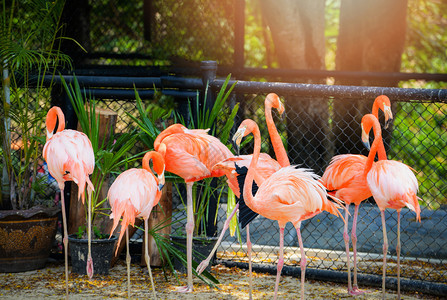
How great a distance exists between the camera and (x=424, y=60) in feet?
38.3

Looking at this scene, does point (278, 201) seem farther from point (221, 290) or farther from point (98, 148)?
point (98, 148)

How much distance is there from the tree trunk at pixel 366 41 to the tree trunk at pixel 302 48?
28 cm

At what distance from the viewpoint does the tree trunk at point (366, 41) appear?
718cm

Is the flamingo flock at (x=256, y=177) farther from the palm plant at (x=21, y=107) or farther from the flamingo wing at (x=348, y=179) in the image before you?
the palm plant at (x=21, y=107)

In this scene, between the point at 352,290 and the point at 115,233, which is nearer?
the point at 352,290

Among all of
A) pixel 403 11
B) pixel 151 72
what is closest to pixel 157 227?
pixel 151 72

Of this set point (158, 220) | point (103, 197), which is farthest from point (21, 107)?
point (158, 220)

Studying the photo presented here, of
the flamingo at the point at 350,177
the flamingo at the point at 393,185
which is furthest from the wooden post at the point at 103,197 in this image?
the flamingo at the point at 393,185

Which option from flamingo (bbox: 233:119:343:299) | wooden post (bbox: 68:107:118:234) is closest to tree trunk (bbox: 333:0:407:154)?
wooden post (bbox: 68:107:118:234)

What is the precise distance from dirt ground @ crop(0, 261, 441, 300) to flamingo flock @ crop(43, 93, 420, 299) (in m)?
0.20

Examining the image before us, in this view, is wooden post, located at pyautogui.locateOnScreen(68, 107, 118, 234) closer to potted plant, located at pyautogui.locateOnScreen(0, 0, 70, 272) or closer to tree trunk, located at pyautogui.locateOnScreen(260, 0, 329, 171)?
potted plant, located at pyautogui.locateOnScreen(0, 0, 70, 272)

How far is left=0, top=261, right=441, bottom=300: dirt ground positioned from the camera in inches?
166

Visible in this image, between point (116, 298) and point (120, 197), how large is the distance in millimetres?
928

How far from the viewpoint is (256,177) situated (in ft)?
13.0
